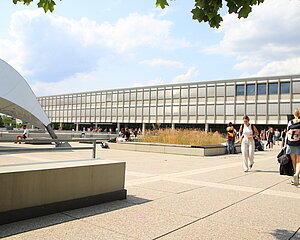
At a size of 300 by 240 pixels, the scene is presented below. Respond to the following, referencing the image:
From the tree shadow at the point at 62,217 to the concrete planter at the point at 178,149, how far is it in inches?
434

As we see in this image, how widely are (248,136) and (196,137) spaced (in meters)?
8.57

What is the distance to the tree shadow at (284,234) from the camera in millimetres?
3762

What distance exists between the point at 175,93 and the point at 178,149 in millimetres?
48977

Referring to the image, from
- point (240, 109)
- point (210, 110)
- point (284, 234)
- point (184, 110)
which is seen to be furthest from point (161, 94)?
point (284, 234)

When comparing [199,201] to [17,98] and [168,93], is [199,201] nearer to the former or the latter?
[17,98]

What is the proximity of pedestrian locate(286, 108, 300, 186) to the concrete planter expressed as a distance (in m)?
8.48

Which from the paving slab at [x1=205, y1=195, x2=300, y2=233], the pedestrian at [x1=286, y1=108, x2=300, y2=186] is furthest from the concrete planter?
the paving slab at [x1=205, y1=195, x2=300, y2=233]

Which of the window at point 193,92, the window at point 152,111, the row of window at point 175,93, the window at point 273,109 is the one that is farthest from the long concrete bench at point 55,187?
the window at point 152,111

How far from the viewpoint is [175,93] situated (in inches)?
2569

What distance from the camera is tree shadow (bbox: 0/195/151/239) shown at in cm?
375

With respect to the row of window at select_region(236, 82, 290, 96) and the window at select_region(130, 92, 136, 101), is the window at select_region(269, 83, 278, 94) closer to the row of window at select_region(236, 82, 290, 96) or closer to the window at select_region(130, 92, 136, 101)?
the row of window at select_region(236, 82, 290, 96)

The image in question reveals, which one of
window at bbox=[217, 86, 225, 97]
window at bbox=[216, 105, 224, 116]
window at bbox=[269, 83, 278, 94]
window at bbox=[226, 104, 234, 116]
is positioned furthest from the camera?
window at bbox=[217, 86, 225, 97]

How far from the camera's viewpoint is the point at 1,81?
16.0 metres

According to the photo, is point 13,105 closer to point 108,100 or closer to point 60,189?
point 60,189
